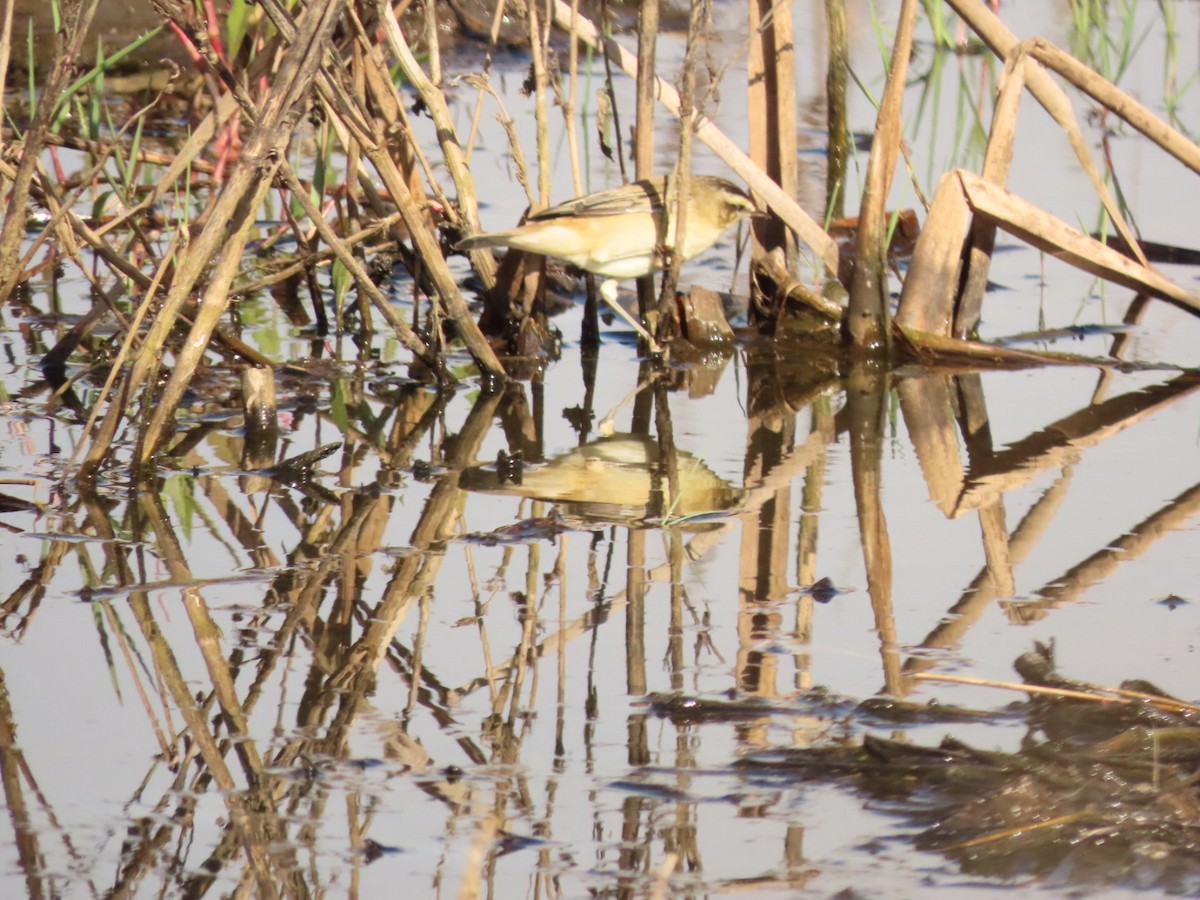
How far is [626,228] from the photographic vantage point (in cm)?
648

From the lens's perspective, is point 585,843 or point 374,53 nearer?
point 585,843

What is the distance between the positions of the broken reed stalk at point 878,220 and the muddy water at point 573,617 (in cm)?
20

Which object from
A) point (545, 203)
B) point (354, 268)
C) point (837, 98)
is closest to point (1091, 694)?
point (354, 268)

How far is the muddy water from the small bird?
0.49 meters

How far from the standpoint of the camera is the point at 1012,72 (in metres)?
6.60

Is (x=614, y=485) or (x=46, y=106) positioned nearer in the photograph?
(x=46, y=106)

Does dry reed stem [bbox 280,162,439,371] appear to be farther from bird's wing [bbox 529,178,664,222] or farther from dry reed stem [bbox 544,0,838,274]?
dry reed stem [bbox 544,0,838,274]

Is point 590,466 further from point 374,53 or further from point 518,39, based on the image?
point 518,39

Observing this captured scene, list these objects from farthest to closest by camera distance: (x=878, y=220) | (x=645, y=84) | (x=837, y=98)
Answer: (x=837, y=98) → (x=878, y=220) → (x=645, y=84)

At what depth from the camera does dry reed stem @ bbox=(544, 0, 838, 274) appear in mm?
6562

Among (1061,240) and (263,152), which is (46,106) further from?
(1061,240)

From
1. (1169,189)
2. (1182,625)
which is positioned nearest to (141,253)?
(1182,625)

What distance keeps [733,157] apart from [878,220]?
24.1 inches

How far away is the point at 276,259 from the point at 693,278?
2.30m
